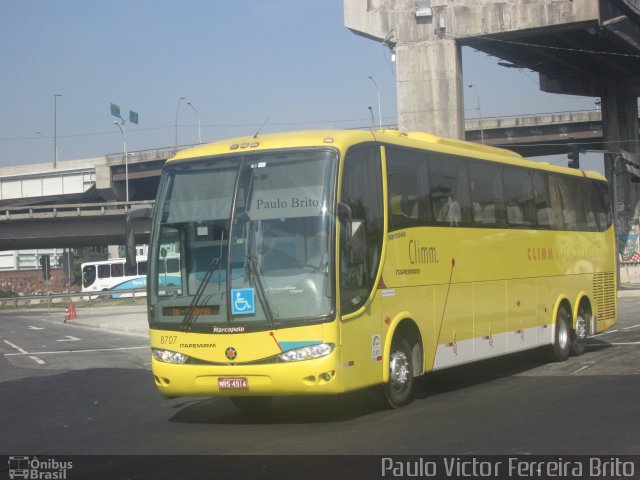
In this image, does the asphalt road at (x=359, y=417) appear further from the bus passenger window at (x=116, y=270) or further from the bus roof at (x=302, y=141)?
the bus passenger window at (x=116, y=270)

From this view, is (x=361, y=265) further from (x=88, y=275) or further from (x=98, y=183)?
(x=98, y=183)

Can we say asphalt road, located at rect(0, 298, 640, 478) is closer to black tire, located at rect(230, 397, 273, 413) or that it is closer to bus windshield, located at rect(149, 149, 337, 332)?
black tire, located at rect(230, 397, 273, 413)

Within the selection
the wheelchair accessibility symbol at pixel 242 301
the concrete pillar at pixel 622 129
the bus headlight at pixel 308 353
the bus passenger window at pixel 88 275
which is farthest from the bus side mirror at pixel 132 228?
the bus passenger window at pixel 88 275

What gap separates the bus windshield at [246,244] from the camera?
10766 millimetres

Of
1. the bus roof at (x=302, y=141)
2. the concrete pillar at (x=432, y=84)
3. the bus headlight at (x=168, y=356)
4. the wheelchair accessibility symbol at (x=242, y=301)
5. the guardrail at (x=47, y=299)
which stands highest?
the concrete pillar at (x=432, y=84)

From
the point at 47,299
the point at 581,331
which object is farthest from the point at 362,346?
the point at 47,299

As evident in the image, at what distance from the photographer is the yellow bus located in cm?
1076

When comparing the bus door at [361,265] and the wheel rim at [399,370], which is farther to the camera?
the wheel rim at [399,370]

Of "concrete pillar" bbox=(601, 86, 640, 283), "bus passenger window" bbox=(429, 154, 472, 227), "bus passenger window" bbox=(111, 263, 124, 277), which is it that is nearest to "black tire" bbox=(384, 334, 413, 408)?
"bus passenger window" bbox=(429, 154, 472, 227)

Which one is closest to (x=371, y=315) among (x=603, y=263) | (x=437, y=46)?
(x=603, y=263)

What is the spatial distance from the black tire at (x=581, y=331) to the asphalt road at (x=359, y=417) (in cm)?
36

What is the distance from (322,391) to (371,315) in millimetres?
1272

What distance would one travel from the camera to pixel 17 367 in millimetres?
20000

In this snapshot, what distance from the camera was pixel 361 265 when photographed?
11305mm
